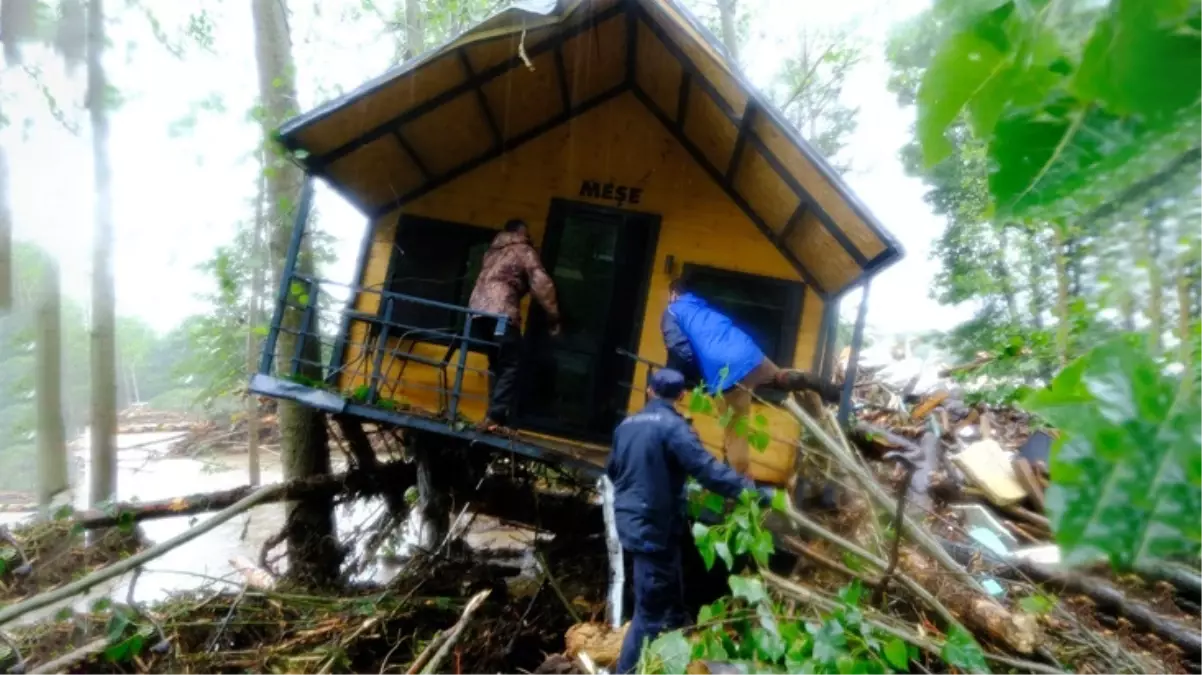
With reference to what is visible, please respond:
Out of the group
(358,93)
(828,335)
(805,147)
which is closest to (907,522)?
(805,147)

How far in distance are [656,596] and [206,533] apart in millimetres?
7683

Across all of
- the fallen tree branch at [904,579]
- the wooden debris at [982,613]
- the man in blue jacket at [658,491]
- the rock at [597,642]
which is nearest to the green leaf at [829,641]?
the fallen tree branch at [904,579]

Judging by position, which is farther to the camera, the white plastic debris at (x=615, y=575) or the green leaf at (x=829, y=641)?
the white plastic debris at (x=615, y=575)

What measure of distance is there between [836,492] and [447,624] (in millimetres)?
3689

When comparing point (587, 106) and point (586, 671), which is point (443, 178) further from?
point (586, 671)

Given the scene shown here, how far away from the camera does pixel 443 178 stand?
7738mm

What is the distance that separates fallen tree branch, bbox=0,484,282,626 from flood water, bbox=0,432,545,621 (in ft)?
0.55

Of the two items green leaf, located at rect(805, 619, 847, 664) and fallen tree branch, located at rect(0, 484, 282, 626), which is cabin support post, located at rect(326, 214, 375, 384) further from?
green leaf, located at rect(805, 619, 847, 664)

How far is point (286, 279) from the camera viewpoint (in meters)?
6.55

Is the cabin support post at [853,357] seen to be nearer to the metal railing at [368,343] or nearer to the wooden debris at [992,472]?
the wooden debris at [992,472]

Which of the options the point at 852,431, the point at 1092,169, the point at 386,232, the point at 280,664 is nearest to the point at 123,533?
the point at 280,664

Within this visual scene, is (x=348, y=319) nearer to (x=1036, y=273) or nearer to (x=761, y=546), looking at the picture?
(x=761, y=546)

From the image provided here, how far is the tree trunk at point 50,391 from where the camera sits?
672cm

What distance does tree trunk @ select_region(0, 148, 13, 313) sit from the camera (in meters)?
3.73
